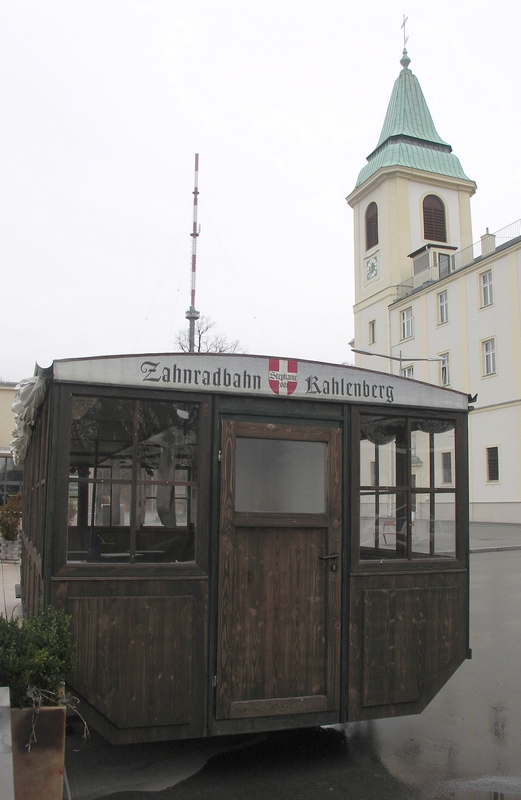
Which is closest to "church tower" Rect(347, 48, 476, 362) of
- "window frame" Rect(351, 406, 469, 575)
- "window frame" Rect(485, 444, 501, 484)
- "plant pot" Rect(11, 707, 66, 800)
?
"window frame" Rect(485, 444, 501, 484)

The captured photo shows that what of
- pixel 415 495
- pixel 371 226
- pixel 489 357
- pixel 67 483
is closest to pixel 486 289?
pixel 489 357

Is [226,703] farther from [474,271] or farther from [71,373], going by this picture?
[474,271]

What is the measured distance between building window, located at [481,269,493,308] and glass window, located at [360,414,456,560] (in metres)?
33.7

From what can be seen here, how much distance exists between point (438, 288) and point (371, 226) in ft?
30.9

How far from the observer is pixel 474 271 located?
127ft

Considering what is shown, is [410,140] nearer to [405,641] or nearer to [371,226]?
[371,226]

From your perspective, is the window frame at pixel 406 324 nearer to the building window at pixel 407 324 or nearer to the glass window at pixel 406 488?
the building window at pixel 407 324

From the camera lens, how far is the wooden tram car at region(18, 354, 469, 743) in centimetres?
476

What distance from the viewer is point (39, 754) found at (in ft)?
12.6

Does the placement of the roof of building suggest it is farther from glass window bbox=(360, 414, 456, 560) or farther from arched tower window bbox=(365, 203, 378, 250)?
glass window bbox=(360, 414, 456, 560)

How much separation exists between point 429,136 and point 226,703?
4996 cm

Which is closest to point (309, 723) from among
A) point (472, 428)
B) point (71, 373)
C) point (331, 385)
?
point (331, 385)

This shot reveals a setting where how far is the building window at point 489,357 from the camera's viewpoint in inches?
1470

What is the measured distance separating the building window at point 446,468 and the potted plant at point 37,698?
2.93 meters
